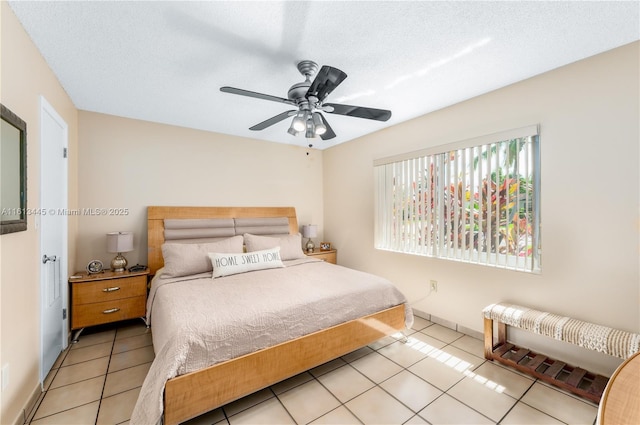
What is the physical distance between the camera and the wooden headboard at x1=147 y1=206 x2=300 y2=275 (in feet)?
11.2

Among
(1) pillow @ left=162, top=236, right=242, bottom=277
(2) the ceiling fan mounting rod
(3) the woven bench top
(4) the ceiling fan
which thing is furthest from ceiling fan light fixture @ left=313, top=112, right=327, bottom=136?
(3) the woven bench top

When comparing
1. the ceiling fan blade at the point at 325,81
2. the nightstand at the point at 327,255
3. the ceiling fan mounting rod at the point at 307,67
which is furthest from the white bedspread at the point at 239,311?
the ceiling fan mounting rod at the point at 307,67

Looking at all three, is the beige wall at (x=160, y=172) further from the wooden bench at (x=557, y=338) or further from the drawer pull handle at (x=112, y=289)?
the wooden bench at (x=557, y=338)

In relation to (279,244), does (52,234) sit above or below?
above

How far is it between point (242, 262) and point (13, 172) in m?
1.91

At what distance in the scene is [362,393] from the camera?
6.66 feet

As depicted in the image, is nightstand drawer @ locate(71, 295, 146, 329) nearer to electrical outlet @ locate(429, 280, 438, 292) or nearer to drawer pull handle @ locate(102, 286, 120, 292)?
drawer pull handle @ locate(102, 286, 120, 292)

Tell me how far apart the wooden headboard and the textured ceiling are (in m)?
1.40

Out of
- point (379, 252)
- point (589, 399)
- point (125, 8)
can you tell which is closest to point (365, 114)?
point (125, 8)

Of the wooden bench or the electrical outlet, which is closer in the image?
the wooden bench

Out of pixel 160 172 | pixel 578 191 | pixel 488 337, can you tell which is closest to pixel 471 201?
pixel 578 191

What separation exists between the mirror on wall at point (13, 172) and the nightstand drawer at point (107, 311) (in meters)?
1.50

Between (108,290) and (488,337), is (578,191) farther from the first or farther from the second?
(108,290)

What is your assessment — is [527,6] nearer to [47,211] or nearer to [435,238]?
[435,238]
